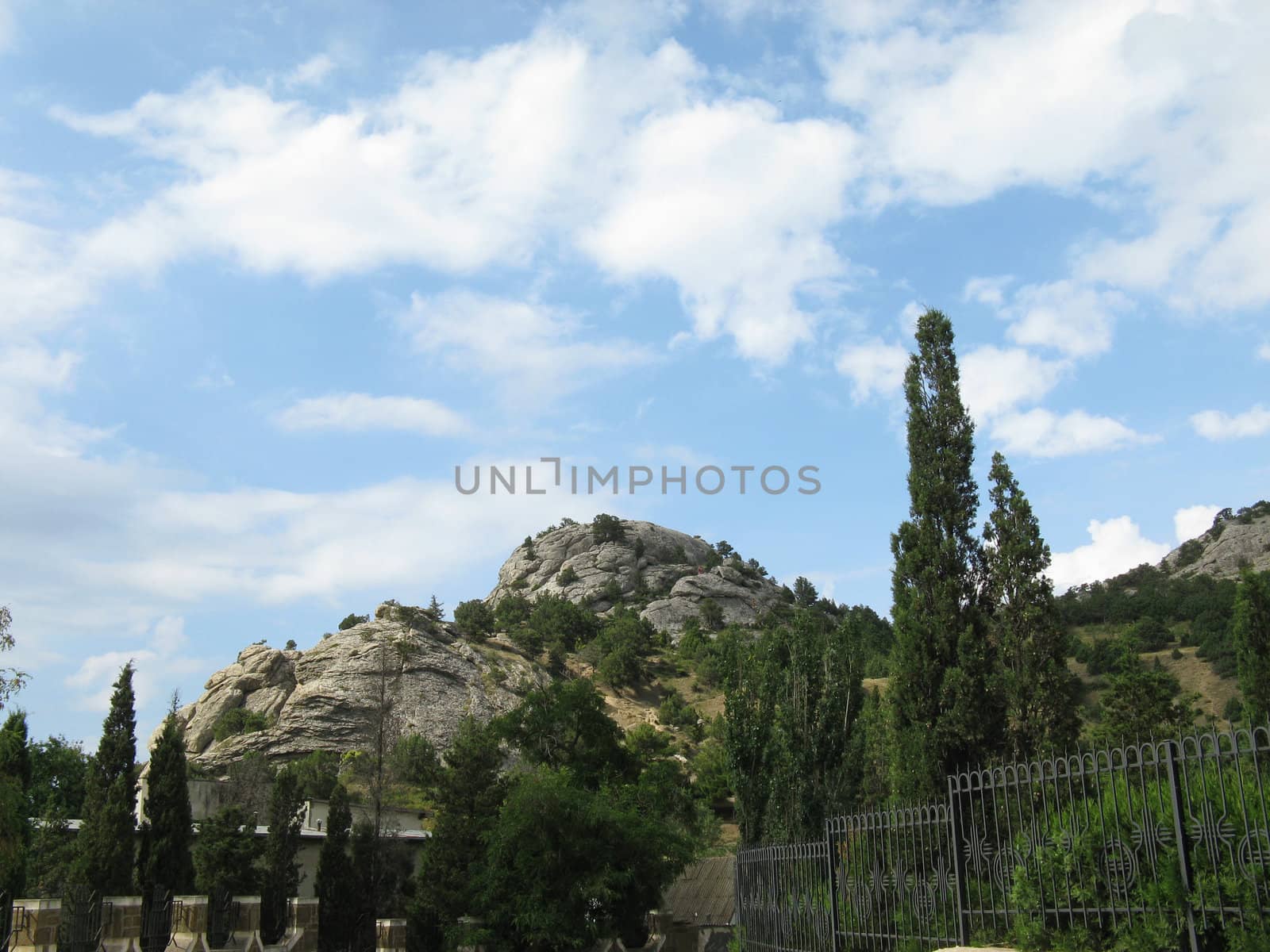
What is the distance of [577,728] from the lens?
28.4 meters

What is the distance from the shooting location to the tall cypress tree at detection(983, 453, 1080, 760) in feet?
49.5

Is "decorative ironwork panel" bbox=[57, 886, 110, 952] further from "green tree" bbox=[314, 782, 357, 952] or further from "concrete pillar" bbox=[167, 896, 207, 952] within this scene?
"green tree" bbox=[314, 782, 357, 952]

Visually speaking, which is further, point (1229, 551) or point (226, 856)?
point (1229, 551)

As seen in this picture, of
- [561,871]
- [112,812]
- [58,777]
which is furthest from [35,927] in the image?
[58,777]

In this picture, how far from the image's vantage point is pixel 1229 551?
73.5 meters

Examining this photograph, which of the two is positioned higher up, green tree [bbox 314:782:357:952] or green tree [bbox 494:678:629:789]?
green tree [bbox 494:678:629:789]

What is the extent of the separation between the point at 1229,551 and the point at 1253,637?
59.7 metres

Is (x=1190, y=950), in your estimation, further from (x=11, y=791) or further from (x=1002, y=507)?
(x=11, y=791)

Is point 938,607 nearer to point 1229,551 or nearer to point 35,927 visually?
point 35,927

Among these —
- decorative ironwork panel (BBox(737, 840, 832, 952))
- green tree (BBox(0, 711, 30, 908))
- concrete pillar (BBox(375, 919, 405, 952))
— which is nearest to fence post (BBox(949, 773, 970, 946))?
decorative ironwork panel (BBox(737, 840, 832, 952))

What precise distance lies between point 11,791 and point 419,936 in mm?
11794

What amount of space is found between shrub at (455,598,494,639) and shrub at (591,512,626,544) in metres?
28.8

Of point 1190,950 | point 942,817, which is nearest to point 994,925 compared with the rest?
point 942,817

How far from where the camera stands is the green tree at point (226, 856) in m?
25.2
